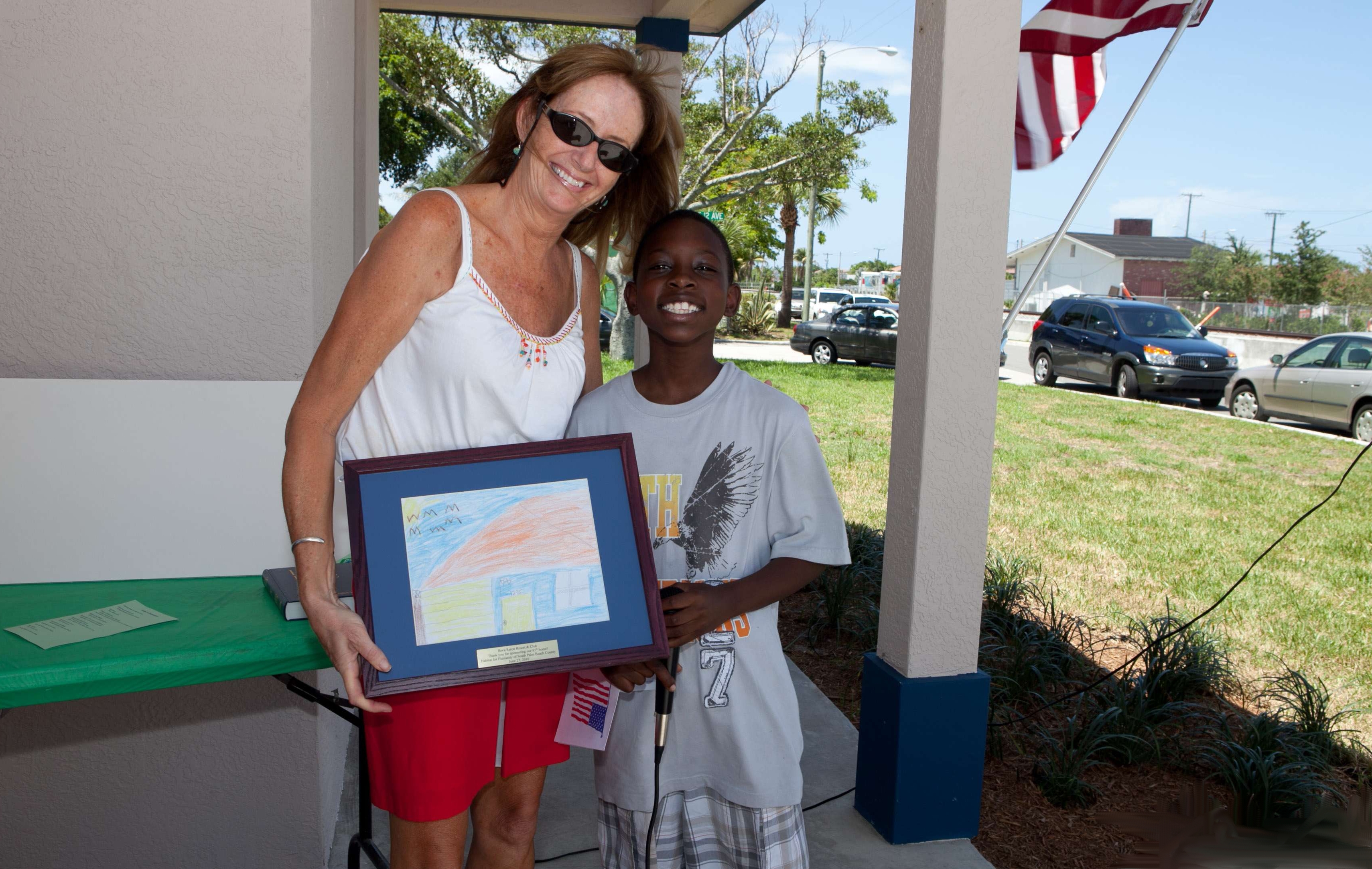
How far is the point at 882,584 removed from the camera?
127 inches

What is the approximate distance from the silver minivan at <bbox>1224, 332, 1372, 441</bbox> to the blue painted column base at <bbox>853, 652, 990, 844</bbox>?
1186cm

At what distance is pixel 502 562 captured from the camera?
1.64 metres

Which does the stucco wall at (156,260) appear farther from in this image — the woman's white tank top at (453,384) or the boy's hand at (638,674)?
the boy's hand at (638,674)

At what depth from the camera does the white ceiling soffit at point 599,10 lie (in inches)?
257

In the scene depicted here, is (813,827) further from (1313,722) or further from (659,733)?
(1313,722)

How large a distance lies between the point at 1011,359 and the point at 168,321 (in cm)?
2574

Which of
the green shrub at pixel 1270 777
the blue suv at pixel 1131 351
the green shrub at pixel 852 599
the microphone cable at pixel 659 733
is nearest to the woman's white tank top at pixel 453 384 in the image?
the microphone cable at pixel 659 733

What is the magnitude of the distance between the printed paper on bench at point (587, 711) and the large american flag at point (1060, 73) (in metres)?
3.67

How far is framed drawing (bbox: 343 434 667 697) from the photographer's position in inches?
62.1

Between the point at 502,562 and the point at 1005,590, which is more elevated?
the point at 502,562

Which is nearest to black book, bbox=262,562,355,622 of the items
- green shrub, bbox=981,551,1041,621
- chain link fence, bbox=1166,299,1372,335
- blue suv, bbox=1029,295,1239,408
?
green shrub, bbox=981,551,1041,621

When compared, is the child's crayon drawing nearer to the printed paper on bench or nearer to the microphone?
the microphone

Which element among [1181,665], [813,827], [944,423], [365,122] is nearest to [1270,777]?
[1181,665]

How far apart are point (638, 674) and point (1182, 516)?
7849mm
